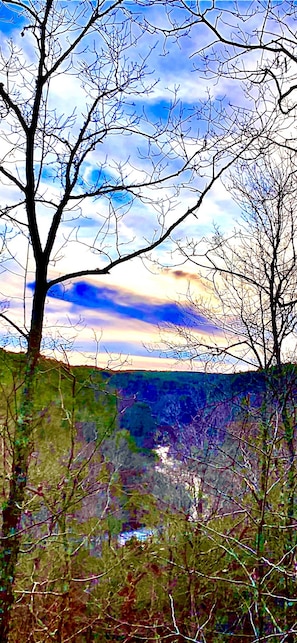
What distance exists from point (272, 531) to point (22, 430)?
2887mm

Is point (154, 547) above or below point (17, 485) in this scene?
below

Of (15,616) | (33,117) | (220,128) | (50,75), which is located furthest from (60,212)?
(15,616)

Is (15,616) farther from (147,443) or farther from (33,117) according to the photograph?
(147,443)

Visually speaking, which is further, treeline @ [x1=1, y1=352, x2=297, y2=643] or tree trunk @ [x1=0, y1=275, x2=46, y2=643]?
treeline @ [x1=1, y1=352, x2=297, y2=643]

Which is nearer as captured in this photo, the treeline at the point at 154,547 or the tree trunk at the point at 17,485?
the tree trunk at the point at 17,485

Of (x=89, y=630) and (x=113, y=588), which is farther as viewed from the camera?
(x=113, y=588)

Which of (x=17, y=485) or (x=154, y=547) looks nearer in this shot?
(x=17, y=485)

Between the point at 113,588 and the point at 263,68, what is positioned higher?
the point at 263,68

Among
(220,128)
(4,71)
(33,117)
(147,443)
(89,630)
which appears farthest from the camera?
(147,443)

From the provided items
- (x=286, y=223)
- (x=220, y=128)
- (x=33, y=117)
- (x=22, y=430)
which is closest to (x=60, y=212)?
(x=33, y=117)

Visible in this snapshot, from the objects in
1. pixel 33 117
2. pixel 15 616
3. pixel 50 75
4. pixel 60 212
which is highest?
pixel 50 75

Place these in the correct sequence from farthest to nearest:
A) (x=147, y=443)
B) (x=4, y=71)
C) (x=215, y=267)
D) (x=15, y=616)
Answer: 1. (x=147, y=443)
2. (x=215, y=267)
3. (x=15, y=616)
4. (x=4, y=71)

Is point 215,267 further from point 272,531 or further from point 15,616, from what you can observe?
point 15,616

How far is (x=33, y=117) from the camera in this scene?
3363 mm
